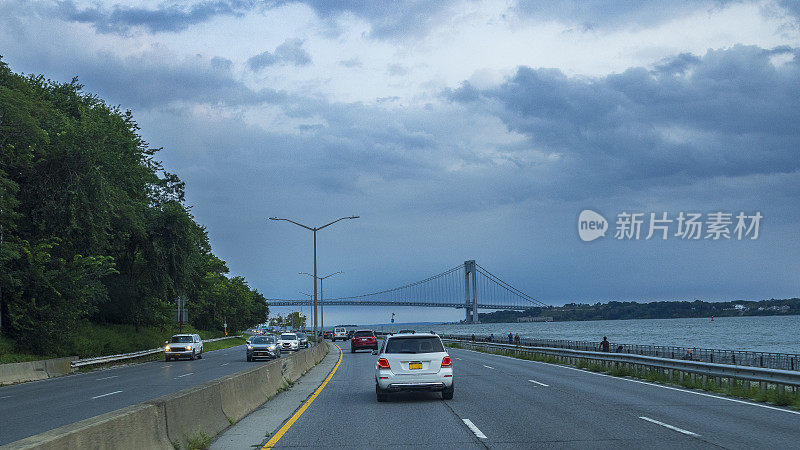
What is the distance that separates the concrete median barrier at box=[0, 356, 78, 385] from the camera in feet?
97.1

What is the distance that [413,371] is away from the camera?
18281 millimetres

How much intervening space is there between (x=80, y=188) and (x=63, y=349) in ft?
27.6

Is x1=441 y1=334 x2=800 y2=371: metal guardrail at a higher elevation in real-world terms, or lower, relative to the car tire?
lower

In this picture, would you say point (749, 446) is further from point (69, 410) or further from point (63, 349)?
point (63, 349)

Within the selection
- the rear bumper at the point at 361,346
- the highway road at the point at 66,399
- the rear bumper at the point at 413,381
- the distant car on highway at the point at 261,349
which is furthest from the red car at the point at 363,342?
the rear bumper at the point at 413,381

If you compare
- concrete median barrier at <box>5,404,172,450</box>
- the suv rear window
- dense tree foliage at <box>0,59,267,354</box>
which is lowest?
concrete median barrier at <box>5,404,172,450</box>

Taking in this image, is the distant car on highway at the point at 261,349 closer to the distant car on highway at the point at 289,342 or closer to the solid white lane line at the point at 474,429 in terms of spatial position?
the distant car on highway at the point at 289,342

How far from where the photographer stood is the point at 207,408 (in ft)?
41.2

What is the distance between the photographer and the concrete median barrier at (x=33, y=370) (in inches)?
1166

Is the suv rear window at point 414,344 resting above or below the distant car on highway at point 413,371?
above

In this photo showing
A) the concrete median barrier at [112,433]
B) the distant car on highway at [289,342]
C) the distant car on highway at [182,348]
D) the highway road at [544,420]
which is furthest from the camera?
the distant car on highway at [289,342]

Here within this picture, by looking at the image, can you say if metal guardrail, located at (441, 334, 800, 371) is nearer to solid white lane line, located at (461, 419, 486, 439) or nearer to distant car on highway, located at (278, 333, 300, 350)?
solid white lane line, located at (461, 419, 486, 439)

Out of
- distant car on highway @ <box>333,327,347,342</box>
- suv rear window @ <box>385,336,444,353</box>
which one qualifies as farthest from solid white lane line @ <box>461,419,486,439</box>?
distant car on highway @ <box>333,327,347,342</box>

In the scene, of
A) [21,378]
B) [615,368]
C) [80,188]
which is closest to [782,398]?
[615,368]
